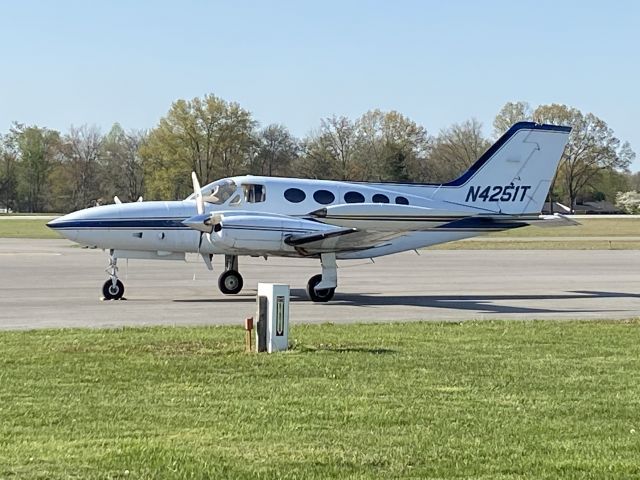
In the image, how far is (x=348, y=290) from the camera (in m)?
25.3

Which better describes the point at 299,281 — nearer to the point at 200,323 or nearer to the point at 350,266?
the point at 350,266

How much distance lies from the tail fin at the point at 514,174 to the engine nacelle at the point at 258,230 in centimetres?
450

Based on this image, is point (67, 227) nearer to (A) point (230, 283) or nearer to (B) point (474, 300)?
(A) point (230, 283)

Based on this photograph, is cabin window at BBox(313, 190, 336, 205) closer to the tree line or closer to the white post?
the white post

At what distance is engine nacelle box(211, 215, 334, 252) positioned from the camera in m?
21.2

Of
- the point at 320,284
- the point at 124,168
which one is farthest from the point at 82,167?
the point at 320,284

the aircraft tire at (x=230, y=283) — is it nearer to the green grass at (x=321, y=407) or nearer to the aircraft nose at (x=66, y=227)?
the aircraft nose at (x=66, y=227)

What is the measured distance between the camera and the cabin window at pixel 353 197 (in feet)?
76.6

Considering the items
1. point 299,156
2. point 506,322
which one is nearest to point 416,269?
point 506,322

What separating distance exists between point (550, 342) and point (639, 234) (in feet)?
187

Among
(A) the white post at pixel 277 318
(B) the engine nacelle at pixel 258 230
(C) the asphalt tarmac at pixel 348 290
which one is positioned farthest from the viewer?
(B) the engine nacelle at pixel 258 230

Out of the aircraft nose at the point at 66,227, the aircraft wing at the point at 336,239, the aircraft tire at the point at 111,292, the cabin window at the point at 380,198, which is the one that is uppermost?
the cabin window at the point at 380,198

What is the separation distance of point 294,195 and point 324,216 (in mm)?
1282

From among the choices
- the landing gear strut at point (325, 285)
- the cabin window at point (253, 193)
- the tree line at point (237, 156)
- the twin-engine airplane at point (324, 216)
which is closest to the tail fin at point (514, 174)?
the twin-engine airplane at point (324, 216)
